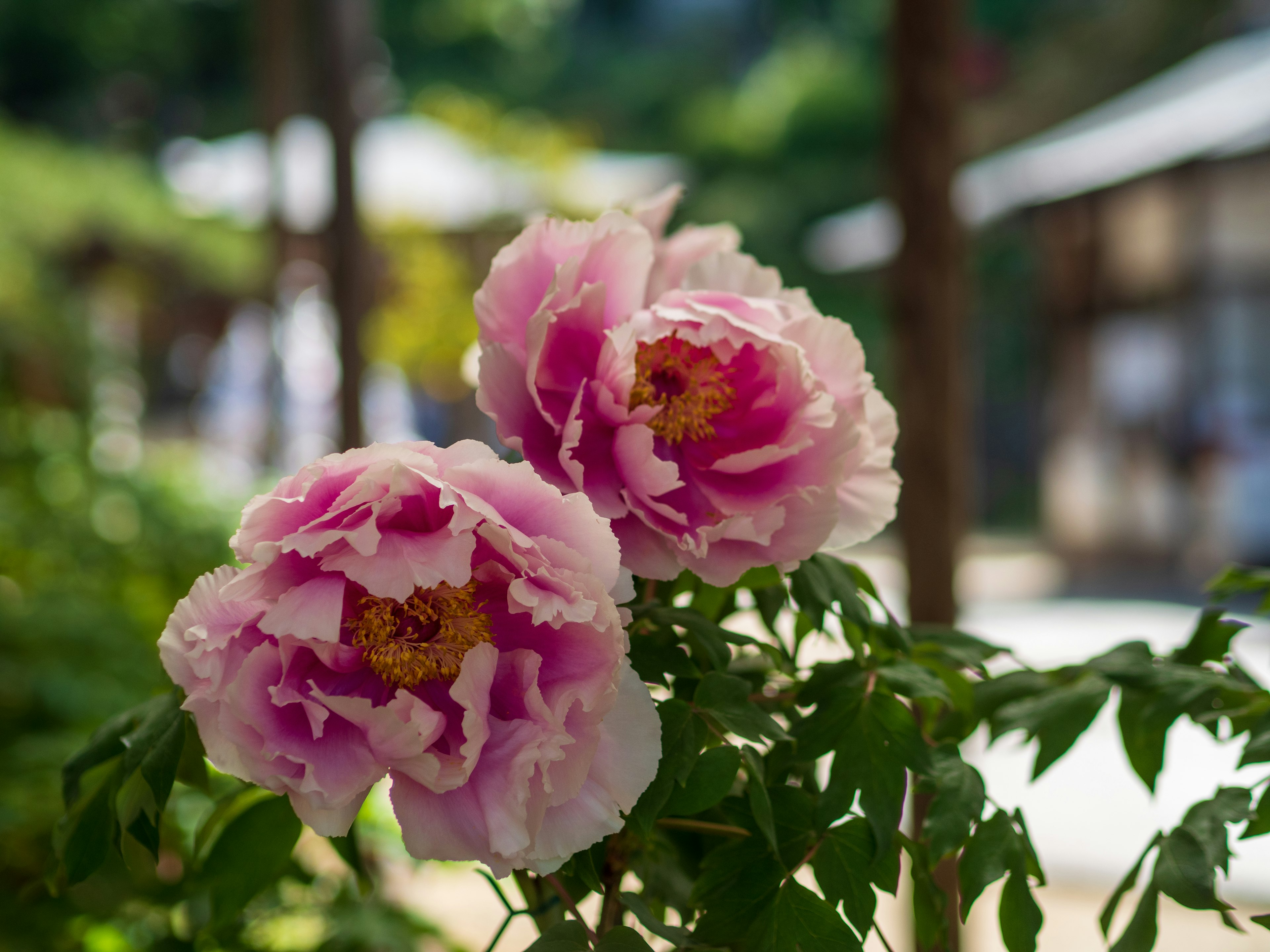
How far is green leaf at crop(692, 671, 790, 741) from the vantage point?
502 millimetres

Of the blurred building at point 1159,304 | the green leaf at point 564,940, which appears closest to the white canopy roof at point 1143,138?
the blurred building at point 1159,304

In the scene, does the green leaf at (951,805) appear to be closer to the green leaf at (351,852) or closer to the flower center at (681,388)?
the flower center at (681,388)

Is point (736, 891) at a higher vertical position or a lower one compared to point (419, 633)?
lower

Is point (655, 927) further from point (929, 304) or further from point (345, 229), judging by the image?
point (345, 229)

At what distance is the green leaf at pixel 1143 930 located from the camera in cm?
56

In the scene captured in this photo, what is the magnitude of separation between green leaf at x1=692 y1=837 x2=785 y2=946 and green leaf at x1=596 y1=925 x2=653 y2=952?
0.12 feet

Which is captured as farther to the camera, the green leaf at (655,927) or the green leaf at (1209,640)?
the green leaf at (1209,640)

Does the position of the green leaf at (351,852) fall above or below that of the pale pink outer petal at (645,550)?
below

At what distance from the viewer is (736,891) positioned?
0.52m

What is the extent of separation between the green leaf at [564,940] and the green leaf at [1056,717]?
0.83 ft

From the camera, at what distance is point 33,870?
5.97 feet

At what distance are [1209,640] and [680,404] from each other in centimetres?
Result: 35

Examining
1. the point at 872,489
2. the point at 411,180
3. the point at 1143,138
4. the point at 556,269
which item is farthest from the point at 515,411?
the point at 411,180

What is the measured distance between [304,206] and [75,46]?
8.91m
